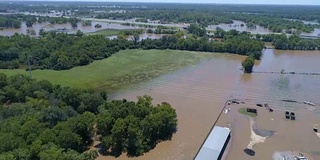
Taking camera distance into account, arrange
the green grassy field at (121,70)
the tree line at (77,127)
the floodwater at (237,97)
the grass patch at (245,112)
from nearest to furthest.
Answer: the tree line at (77,127), the floodwater at (237,97), the grass patch at (245,112), the green grassy field at (121,70)

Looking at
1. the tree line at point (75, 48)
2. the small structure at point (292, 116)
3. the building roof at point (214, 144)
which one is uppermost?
the tree line at point (75, 48)

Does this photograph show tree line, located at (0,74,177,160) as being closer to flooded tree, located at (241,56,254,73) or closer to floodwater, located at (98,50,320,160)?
floodwater, located at (98,50,320,160)

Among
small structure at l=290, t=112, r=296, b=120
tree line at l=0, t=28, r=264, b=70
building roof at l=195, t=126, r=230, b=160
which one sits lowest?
building roof at l=195, t=126, r=230, b=160

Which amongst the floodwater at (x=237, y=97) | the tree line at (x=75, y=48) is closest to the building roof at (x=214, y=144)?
the floodwater at (x=237, y=97)

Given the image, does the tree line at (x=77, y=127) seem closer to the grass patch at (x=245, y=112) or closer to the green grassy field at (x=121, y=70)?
the grass patch at (x=245, y=112)

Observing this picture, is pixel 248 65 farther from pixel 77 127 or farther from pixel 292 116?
pixel 77 127

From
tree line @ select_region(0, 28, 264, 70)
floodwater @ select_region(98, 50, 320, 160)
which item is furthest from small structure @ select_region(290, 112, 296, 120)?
tree line @ select_region(0, 28, 264, 70)

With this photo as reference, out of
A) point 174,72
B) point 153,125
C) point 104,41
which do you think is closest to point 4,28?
point 104,41
